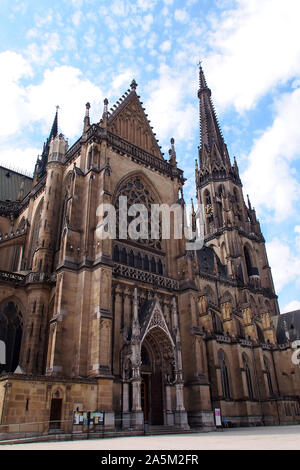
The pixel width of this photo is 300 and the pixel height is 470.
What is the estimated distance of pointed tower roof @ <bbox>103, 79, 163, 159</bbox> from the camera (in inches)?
1212

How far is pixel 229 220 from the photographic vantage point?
184 ft

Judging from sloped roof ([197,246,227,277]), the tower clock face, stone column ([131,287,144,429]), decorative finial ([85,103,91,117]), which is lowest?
stone column ([131,287,144,429])

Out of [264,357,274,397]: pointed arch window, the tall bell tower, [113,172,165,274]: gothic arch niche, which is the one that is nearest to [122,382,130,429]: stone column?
[113,172,165,274]: gothic arch niche

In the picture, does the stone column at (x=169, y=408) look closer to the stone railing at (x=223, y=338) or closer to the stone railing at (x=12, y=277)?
the stone railing at (x=12, y=277)

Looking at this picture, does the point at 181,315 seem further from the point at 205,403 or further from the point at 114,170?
the point at 114,170

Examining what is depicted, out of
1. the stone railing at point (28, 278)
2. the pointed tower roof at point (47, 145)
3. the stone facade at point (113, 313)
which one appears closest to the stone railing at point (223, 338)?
the stone facade at point (113, 313)

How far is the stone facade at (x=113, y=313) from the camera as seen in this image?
19250 millimetres

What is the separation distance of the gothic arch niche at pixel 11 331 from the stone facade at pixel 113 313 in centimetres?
6

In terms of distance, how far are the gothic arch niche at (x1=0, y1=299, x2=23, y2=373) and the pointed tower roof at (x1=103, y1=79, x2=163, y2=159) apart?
620 inches


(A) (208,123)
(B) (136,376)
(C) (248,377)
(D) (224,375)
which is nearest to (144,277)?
(B) (136,376)

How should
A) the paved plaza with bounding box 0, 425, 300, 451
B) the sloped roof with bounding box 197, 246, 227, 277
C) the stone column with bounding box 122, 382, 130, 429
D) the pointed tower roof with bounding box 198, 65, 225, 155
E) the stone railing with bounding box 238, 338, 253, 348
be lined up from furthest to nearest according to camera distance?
the pointed tower roof with bounding box 198, 65, 225, 155 < the sloped roof with bounding box 197, 246, 227, 277 < the stone railing with bounding box 238, 338, 253, 348 < the stone column with bounding box 122, 382, 130, 429 < the paved plaza with bounding box 0, 425, 300, 451

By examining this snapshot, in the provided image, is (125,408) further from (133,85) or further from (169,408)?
(133,85)

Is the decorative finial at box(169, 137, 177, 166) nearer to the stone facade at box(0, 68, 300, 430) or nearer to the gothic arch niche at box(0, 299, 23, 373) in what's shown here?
the stone facade at box(0, 68, 300, 430)
